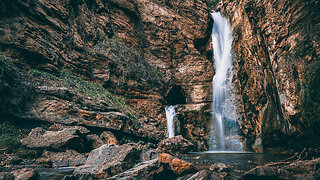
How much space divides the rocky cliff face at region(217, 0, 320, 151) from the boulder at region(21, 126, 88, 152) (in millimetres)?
10318

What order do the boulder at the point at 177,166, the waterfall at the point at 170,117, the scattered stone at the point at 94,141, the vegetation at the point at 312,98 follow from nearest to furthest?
the boulder at the point at 177,166, the vegetation at the point at 312,98, the scattered stone at the point at 94,141, the waterfall at the point at 170,117

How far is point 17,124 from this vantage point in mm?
8141

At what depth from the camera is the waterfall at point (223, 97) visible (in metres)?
14.0

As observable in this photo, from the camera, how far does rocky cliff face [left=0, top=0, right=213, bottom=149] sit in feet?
30.8

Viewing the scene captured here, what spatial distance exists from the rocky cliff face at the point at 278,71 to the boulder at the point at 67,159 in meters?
9.95

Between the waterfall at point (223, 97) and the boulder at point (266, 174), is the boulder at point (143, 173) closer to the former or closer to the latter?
the boulder at point (266, 174)

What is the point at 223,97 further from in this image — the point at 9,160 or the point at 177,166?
the point at 9,160

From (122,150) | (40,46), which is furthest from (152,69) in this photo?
(122,150)

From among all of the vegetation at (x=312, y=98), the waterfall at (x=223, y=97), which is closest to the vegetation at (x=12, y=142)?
the vegetation at (x=312, y=98)


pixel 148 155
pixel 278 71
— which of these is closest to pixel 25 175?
pixel 148 155

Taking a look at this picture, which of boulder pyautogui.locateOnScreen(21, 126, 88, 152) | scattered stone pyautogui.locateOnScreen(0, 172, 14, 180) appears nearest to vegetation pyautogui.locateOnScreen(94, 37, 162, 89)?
→ boulder pyautogui.locateOnScreen(21, 126, 88, 152)

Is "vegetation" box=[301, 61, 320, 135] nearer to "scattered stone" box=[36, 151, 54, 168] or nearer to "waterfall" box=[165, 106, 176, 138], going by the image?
"waterfall" box=[165, 106, 176, 138]

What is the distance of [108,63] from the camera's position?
1538 cm

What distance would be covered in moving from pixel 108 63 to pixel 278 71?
12928mm
